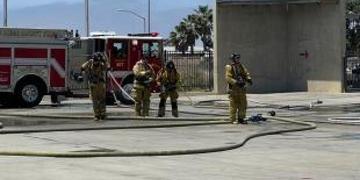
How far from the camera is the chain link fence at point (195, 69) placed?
125ft

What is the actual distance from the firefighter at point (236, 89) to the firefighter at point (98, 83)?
3116 millimetres

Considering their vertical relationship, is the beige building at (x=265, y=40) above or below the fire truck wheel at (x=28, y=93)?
above

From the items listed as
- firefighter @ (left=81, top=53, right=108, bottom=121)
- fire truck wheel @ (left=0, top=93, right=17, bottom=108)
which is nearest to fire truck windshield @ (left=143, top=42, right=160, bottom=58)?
fire truck wheel @ (left=0, top=93, right=17, bottom=108)

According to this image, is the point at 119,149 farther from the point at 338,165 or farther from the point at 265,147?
the point at 338,165

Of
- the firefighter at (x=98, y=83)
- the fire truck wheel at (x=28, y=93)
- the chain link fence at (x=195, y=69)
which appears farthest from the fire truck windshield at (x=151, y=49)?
the chain link fence at (x=195, y=69)

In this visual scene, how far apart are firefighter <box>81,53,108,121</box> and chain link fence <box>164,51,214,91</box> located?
19347 millimetres

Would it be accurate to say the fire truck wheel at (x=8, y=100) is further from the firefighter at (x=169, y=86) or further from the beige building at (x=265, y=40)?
the beige building at (x=265, y=40)

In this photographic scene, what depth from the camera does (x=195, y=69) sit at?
3981 cm

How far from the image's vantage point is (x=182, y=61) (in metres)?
40.9

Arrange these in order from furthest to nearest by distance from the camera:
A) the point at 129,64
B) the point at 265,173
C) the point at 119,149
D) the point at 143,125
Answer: the point at 129,64
the point at 143,125
the point at 119,149
the point at 265,173

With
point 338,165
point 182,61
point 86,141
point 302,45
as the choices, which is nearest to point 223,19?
point 302,45

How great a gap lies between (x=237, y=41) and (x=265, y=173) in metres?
24.6

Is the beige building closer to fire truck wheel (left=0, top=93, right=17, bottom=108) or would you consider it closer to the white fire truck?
the white fire truck

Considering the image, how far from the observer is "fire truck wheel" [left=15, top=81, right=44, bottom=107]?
Answer: 24266 mm
